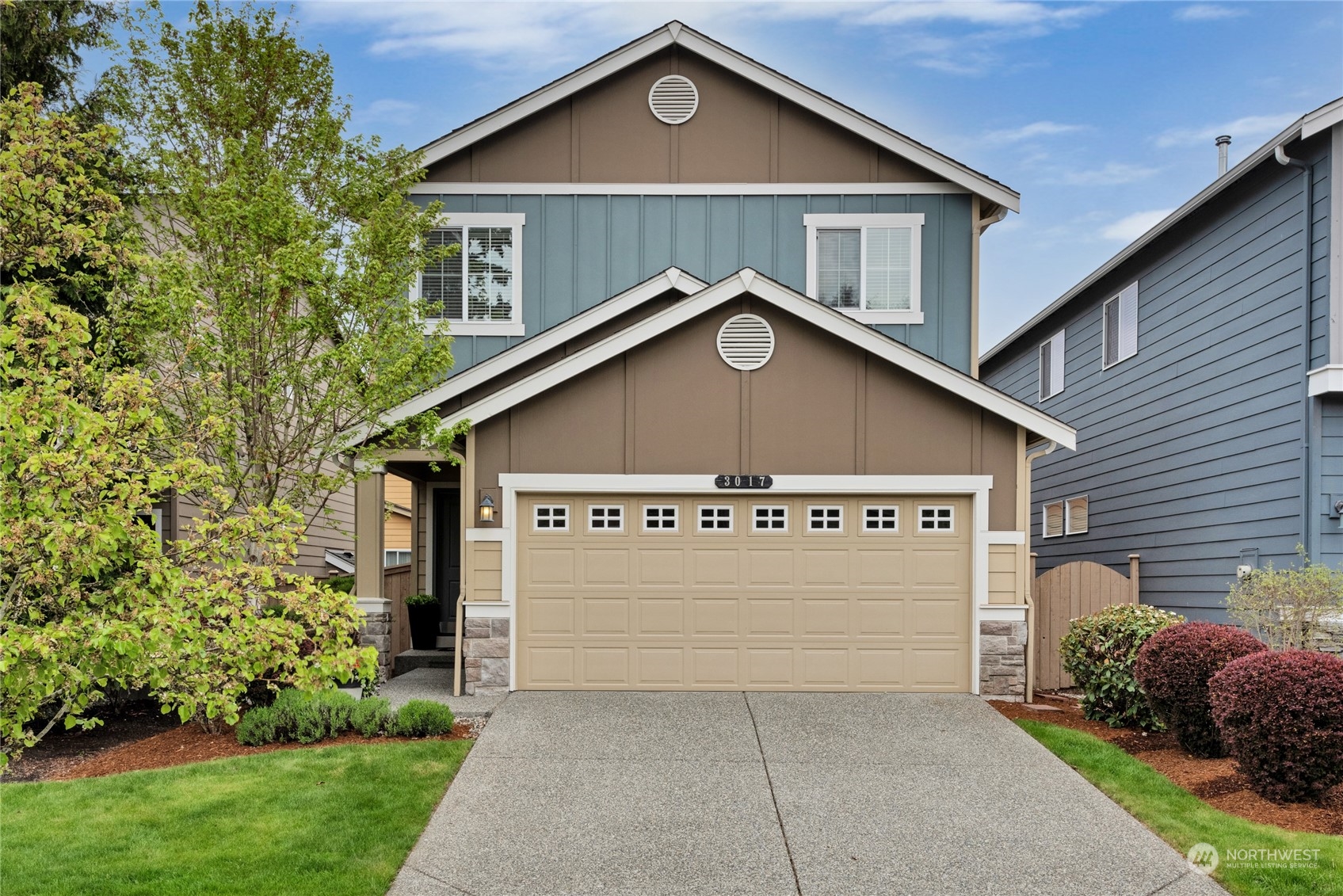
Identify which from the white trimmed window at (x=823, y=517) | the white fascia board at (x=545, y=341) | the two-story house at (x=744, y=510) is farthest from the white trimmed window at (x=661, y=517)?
the white fascia board at (x=545, y=341)

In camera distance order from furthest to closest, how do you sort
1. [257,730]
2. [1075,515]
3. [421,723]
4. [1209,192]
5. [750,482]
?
[1075,515] → [1209,192] → [750,482] → [421,723] → [257,730]

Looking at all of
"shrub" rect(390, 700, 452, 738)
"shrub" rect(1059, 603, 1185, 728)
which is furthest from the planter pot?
"shrub" rect(1059, 603, 1185, 728)

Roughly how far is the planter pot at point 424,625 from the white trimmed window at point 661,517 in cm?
481

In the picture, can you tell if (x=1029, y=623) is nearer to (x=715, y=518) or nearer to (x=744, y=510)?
(x=744, y=510)

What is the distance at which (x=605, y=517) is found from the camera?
11.0m

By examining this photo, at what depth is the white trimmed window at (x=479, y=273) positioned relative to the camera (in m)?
13.5

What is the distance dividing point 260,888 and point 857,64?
697 inches

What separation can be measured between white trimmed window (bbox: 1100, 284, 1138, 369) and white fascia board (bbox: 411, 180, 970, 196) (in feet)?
15.0

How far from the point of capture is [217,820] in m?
6.68

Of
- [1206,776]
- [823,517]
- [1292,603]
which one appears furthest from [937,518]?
[1206,776]

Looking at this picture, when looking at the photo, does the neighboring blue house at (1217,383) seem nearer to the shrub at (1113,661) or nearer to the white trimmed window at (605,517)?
the shrub at (1113,661)

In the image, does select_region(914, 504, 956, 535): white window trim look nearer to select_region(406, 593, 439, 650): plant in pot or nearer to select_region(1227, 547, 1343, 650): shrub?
select_region(1227, 547, 1343, 650): shrub

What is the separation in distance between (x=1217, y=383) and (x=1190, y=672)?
6.14 m

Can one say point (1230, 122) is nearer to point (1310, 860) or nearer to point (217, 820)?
point (1310, 860)
